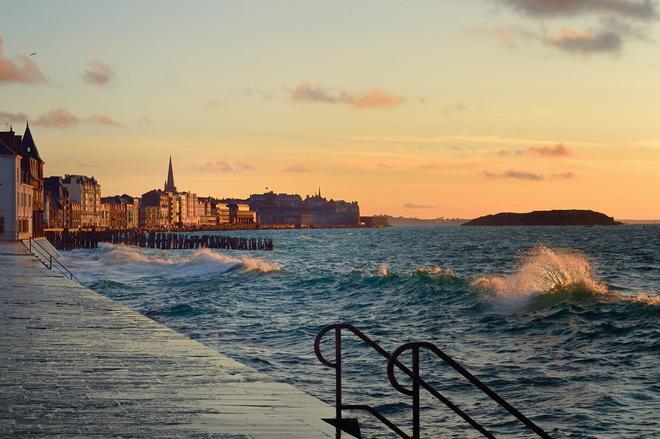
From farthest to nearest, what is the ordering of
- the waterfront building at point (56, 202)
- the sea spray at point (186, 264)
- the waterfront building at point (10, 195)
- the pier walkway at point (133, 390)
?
the waterfront building at point (56, 202) → the waterfront building at point (10, 195) → the sea spray at point (186, 264) → the pier walkway at point (133, 390)

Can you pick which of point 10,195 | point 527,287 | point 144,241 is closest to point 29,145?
point 10,195

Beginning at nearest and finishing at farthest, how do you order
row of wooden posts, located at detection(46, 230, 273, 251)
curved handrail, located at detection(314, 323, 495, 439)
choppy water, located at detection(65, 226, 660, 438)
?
1. curved handrail, located at detection(314, 323, 495, 439)
2. choppy water, located at detection(65, 226, 660, 438)
3. row of wooden posts, located at detection(46, 230, 273, 251)

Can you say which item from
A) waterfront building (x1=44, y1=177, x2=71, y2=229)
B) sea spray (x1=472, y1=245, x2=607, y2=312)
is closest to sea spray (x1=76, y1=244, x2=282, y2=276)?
sea spray (x1=472, y1=245, x2=607, y2=312)

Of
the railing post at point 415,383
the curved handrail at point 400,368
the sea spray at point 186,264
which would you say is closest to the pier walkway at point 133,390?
the curved handrail at point 400,368

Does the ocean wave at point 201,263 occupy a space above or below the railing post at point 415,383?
below

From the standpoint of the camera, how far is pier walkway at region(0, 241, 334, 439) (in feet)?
28.6

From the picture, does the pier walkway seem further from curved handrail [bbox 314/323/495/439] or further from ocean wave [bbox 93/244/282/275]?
ocean wave [bbox 93/244/282/275]

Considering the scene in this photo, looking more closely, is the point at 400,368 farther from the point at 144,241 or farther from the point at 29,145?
the point at 144,241

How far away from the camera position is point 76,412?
930 cm

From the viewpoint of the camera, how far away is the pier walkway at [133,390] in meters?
8.73

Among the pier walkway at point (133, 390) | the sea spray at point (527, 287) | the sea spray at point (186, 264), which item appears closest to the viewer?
the pier walkway at point (133, 390)

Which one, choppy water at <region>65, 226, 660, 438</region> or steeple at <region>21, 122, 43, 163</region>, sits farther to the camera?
steeple at <region>21, 122, 43, 163</region>

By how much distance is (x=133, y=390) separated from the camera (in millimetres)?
10727

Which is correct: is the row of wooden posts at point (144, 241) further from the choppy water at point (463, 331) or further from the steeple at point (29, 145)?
the choppy water at point (463, 331)
